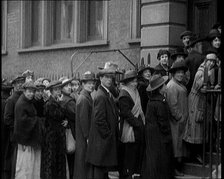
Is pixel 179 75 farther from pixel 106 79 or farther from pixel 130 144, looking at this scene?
→ pixel 130 144

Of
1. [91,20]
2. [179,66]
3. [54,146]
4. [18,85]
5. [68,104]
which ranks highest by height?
[91,20]

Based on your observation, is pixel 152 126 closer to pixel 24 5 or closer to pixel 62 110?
pixel 62 110

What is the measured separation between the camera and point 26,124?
356 inches

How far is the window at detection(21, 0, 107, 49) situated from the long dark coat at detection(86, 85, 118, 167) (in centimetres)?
604

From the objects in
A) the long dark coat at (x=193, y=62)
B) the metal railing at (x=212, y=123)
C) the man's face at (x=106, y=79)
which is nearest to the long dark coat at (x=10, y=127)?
the man's face at (x=106, y=79)

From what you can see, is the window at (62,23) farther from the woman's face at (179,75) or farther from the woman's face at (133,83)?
the woman's face at (179,75)

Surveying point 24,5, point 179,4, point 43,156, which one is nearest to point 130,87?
point 43,156

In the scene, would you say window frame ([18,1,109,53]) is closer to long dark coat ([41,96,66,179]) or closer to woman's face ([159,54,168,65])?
woman's face ([159,54,168,65])

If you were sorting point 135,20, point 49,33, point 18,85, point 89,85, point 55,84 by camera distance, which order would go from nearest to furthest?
point 89,85
point 55,84
point 18,85
point 135,20
point 49,33

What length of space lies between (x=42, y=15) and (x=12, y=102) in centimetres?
834

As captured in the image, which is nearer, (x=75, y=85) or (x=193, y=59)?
(x=193, y=59)

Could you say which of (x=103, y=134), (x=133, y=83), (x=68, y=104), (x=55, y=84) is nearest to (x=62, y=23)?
(x=55, y=84)

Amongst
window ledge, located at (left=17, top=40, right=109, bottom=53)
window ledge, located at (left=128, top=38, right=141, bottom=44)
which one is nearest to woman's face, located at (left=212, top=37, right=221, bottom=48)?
window ledge, located at (left=128, top=38, right=141, bottom=44)

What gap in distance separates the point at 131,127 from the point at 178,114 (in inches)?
30.7
